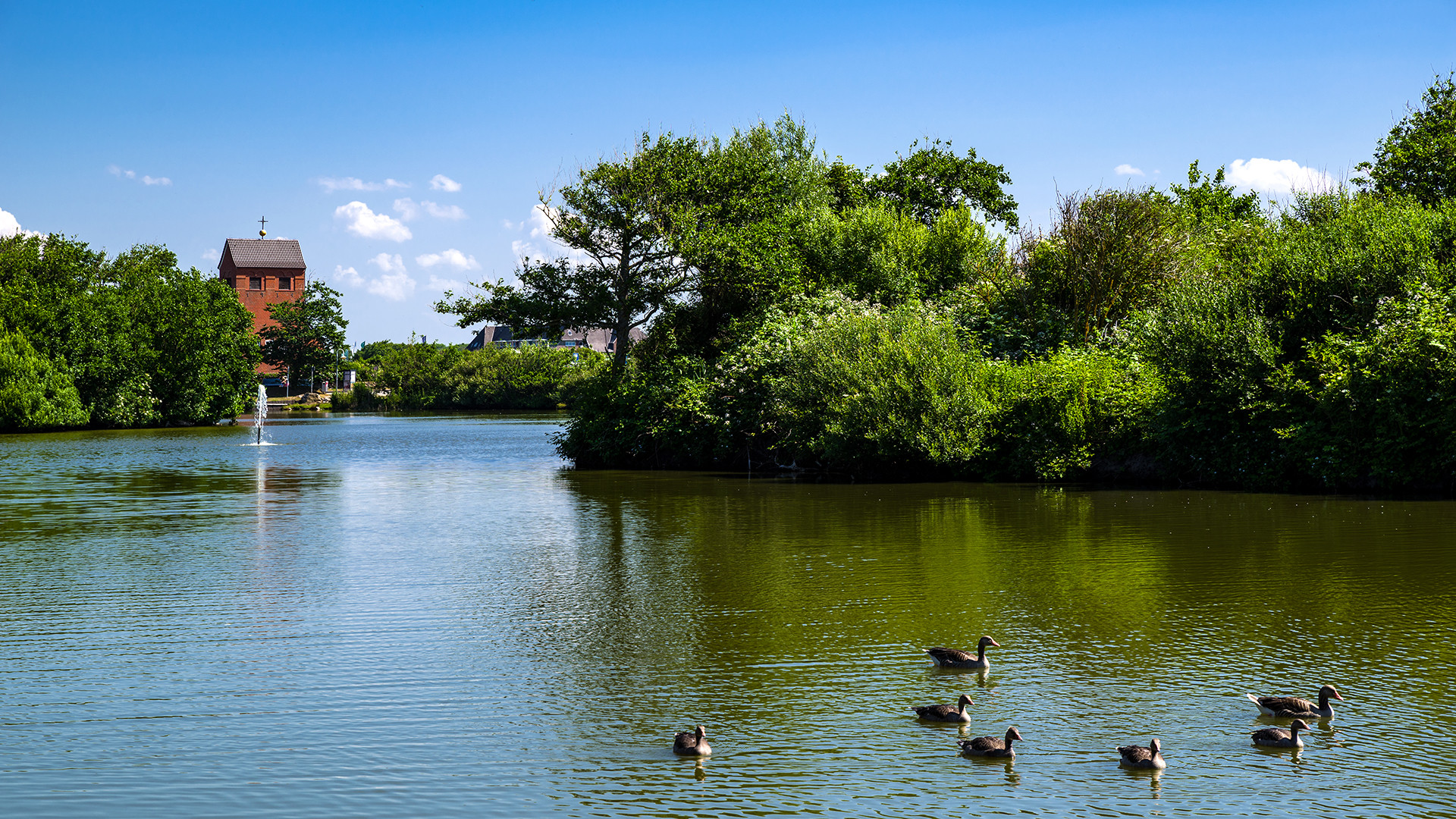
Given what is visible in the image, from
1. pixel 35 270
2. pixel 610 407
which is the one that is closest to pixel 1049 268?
pixel 610 407

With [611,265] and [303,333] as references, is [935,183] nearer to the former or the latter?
[611,265]

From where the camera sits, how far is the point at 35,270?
98.8 m

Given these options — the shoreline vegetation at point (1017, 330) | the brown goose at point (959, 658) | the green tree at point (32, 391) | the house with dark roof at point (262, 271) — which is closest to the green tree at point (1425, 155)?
the shoreline vegetation at point (1017, 330)

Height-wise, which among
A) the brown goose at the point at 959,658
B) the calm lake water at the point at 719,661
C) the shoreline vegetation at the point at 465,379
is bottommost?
the calm lake water at the point at 719,661

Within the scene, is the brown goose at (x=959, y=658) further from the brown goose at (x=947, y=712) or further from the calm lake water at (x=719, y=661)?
the brown goose at (x=947, y=712)

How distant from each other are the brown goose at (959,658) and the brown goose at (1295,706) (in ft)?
8.97

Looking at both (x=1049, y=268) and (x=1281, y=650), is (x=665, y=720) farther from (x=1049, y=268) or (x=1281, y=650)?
(x=1049, y=268)

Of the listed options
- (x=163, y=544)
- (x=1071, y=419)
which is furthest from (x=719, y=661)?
(x=1071, y=419)

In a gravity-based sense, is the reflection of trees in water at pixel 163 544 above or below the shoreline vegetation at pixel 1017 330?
below

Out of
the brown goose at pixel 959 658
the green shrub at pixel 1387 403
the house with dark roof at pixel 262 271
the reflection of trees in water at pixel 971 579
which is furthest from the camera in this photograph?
the house with dark roof at pixel 262 271

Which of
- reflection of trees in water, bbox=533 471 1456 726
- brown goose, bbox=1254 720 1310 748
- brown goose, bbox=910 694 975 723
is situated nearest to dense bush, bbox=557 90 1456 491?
reflection of trees in water, bbox=533 471 1456 726

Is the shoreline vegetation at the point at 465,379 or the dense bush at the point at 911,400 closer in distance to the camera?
the dense bush at the point at 911,400

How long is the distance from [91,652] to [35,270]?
3977 inches

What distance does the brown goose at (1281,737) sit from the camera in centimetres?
985
